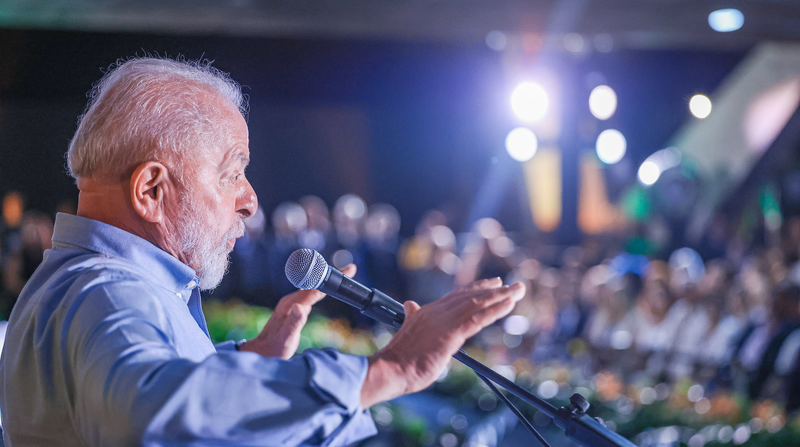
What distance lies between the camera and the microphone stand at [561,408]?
93cm

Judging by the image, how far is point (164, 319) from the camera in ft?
2.71

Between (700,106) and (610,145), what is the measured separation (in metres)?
1.26

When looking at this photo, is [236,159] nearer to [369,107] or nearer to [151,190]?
[151,190]

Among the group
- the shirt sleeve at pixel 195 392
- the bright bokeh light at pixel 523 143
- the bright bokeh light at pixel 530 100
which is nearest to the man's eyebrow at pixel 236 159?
the shirt sleeve at pixel 195 392

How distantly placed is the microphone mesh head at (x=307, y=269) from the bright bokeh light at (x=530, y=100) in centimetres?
613

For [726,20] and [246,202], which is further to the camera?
[726,20]

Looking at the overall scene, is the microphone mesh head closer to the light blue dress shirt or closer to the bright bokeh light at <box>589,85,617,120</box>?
the light blue dress shirt

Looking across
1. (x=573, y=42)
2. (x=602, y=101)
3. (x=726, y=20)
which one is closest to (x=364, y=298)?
(x=573, y=42)

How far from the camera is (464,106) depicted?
7586 mm

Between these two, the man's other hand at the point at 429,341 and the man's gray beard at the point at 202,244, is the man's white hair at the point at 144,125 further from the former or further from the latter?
the man's other hand at the point at 429,341

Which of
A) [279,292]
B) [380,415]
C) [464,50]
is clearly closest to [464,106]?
[464,50]

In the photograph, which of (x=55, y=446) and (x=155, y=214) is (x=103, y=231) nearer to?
(x=155, y=214)

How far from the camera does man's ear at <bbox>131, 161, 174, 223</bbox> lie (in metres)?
0.92

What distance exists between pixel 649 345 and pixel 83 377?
440cm
